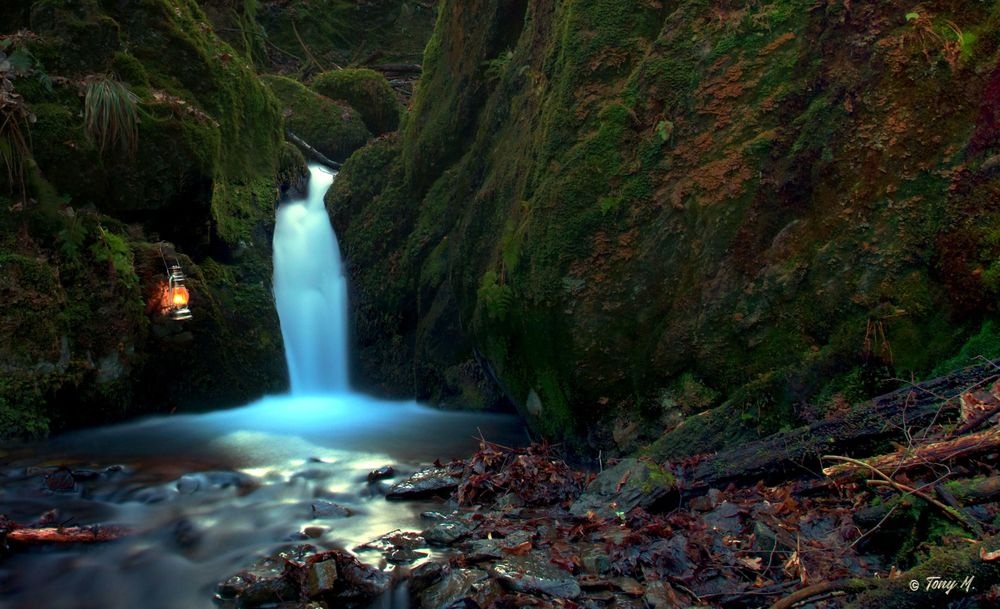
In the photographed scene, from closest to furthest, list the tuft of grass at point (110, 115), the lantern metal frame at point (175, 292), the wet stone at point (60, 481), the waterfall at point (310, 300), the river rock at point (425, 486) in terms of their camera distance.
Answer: the wet stone at point (60, 481) → the river rock at point (425, 486) → the tuft of grass at point (110, 115) → the lantern metal frame at point (175, 292) → the waterfall at point (310, 300)

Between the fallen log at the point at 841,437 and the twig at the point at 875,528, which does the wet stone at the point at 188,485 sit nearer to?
the fallen log at the point at 841,437

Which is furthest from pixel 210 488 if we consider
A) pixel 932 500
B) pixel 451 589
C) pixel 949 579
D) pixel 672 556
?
pixel 949 579

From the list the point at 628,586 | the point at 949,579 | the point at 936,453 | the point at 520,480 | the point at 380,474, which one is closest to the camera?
the point at 949,579

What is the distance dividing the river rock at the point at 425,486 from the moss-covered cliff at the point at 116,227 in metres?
3.94

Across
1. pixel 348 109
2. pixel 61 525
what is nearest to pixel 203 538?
pixel 61 525

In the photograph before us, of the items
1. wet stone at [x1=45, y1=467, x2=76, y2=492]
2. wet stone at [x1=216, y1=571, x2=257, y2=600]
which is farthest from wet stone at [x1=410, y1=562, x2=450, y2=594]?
wet stone at [x1=45, y1=467, x2=76, y2=492]

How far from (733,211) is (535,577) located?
3296 mm

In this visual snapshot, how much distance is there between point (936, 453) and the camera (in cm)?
308

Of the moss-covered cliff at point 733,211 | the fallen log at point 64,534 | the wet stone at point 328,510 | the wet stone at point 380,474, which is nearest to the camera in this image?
the fallen log at point 64,534

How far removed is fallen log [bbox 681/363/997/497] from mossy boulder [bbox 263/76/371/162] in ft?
40.6

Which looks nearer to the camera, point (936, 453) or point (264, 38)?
point (936, 453)

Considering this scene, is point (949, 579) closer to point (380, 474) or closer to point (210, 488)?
point (380, 474)

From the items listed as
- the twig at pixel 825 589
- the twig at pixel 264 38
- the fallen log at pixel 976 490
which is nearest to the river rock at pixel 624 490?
the twig at pixel 825 589

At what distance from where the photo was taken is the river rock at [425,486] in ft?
17.6
